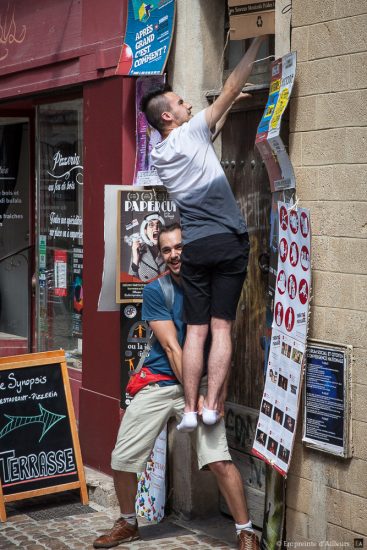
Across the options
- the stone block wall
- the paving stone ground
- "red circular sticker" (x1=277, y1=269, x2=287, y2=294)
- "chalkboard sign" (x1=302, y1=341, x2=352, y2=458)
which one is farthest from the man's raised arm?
the paving stone ground

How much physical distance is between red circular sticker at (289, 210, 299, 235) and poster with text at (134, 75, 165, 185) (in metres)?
1.62

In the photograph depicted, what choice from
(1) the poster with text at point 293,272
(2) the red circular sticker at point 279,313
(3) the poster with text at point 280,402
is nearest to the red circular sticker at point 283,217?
(1) the poster with text at point 293,272

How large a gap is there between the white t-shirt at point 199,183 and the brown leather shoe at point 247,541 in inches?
64.2

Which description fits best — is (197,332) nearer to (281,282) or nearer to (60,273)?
(281,282)

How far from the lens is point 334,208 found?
5.34m

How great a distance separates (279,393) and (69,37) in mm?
3813

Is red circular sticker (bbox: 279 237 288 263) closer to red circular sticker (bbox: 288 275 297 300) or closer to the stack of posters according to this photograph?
the stack of posters

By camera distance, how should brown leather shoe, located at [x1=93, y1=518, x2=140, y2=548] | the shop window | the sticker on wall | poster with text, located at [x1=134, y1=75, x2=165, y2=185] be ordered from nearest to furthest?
brown leather shoe, located at [x1=93, y1=518, x2=140, y2=548], poster with text, located at [x1=134, y1=75, x2=165, y2=185], the shop window, the sticker on wall

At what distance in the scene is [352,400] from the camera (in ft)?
17.2

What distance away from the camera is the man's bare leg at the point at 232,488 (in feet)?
18.3

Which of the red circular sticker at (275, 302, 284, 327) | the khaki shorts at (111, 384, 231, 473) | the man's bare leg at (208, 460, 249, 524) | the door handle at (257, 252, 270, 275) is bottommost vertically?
the man's bare leg at (208, 460, 249, 524)

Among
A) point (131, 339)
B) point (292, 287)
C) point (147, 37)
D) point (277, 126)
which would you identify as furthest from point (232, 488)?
point (147, 37)

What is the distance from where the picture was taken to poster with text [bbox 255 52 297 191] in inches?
214

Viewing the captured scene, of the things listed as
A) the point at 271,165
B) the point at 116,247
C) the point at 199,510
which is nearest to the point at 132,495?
the point at 199,510
